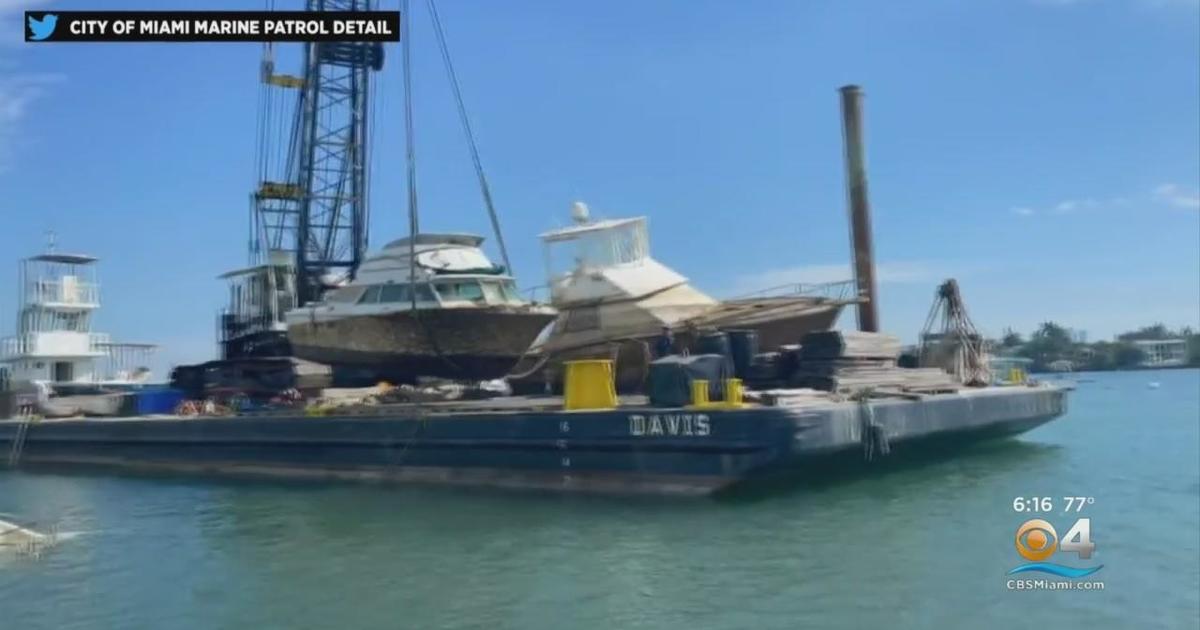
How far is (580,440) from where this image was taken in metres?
15.4

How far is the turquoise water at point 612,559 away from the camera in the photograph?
8844 mm

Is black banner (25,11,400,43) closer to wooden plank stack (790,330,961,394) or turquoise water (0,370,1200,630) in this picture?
turquoise water (0,370,1200,630)

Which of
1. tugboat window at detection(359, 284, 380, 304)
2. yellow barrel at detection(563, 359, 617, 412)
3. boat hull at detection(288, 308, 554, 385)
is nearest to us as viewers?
yellow barrel at detection(563, 359, 617, 412)

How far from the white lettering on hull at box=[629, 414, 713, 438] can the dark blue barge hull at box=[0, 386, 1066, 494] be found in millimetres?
15

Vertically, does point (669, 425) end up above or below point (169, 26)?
below

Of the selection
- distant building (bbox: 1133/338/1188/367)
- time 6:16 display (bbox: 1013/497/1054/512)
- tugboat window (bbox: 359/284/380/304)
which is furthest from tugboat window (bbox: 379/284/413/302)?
distant building (bbox: 1133/338/1188/367)

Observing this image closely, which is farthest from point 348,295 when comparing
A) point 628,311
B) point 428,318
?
point 628,311

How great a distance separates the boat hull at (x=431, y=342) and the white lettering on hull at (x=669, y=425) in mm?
9539

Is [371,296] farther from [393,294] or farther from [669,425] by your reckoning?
[669,425]

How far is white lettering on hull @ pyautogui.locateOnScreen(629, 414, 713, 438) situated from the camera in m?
14.4

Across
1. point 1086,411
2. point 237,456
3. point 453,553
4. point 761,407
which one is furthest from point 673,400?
point 1086,411

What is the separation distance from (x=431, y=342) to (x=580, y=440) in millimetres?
9543

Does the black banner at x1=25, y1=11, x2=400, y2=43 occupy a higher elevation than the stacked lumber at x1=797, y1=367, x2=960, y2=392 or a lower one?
higher

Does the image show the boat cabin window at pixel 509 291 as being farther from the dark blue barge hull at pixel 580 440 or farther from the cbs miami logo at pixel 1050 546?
the cbs miami logo at pixel 1050 546
